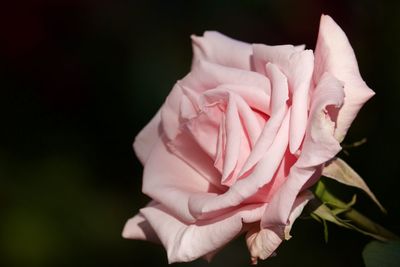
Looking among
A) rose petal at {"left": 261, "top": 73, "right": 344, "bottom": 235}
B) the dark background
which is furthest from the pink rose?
the dark background

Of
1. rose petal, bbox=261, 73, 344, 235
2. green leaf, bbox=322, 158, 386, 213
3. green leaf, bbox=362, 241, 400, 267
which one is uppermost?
rose petal, bbox=261, 73, 344, 235

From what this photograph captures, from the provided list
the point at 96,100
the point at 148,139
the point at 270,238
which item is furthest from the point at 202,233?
the point at 96,100

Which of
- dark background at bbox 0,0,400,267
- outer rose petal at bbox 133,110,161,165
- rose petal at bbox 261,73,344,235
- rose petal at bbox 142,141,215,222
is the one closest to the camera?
rose petal at bbox 261,73,344,235

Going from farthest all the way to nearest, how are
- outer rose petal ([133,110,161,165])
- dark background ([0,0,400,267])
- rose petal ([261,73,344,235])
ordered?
dark background ([0,0,400,267]), outer rose petal ([133,110,161,165]), rose petal ([261,73,344,235])

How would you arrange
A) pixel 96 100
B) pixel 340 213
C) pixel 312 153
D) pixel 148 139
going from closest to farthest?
pixel 312 153 → pixel 340 213 → pixel 148 139 → pixel 96 100

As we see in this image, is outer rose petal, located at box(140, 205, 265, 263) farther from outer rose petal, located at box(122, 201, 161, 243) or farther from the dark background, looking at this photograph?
the dark background

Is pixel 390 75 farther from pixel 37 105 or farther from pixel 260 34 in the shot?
pixel 37 105

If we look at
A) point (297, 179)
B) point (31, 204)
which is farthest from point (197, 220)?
point (31, 204)

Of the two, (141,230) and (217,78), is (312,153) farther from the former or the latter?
(141,230)
